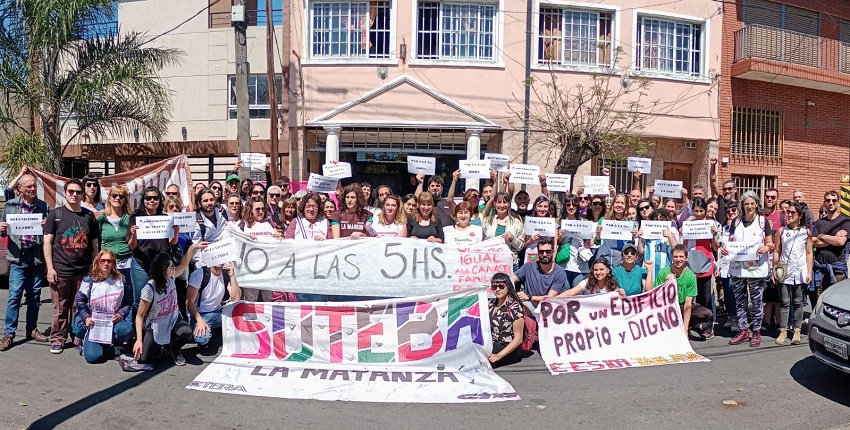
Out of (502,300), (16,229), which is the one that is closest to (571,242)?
(502,300)

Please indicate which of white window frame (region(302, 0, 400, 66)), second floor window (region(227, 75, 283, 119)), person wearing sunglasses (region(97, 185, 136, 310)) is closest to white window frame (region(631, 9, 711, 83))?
white window frame (region(302, 0, 400, 66))

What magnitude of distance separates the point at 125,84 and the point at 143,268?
27.5ft

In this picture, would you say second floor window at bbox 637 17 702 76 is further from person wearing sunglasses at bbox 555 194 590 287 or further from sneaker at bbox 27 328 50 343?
sneaker at bbox 27 328 50 343

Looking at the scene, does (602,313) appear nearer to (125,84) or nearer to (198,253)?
(198,253)

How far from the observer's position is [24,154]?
42.5 ft

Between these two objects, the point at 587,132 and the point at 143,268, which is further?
the point at 587,132

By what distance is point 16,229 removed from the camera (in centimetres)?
670

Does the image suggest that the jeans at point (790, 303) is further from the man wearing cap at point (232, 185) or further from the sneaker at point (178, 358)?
the man wearing cap at point (232, 185)

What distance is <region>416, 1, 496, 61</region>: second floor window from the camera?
15508 millimetres

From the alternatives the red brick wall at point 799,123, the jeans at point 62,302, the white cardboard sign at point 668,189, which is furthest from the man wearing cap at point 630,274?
the red brick wall at point 799,123

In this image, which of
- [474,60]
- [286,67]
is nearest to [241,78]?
[286,67]

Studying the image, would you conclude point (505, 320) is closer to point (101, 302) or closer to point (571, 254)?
point (571, 254)

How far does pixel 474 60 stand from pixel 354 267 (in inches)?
385

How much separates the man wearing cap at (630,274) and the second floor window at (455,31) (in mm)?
9210
